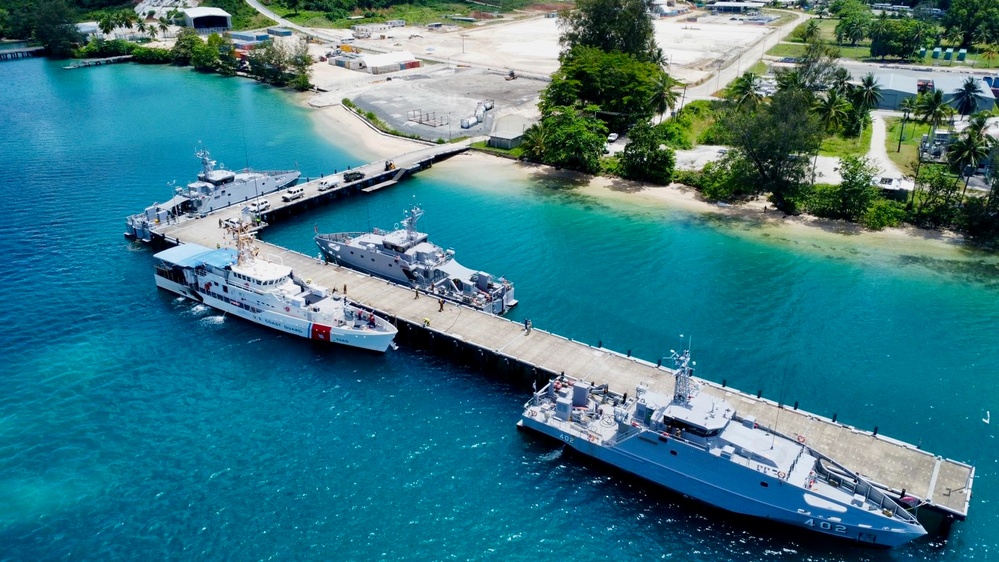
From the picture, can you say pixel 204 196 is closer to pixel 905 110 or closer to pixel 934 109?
pixel 934 109

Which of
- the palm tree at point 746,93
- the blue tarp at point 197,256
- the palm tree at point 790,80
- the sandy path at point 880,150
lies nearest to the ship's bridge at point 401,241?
the blue tarp at point 197,256

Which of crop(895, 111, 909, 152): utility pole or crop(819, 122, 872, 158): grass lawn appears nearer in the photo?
crop(819, 122, 872, 158): grass lawn

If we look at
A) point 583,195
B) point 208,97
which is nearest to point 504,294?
point 583,195

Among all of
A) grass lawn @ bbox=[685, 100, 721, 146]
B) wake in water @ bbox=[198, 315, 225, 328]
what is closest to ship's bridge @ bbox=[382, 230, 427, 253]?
wake in water @ bbox=[198, 315, 225, 328]

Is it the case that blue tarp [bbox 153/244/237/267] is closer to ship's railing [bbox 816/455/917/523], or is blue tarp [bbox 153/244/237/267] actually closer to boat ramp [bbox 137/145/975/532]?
boat ramp [bbox 137/145/975/532]

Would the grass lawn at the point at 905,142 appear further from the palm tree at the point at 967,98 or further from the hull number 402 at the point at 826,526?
the hull number 402 at the point at 826,526

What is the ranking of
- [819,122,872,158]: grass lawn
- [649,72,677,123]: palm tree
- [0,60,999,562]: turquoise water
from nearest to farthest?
1. [0,60,999,562]: turquoise water
2. [819,122,872,158]: grass lawn
3. [649,72,677,123]: palm tree
